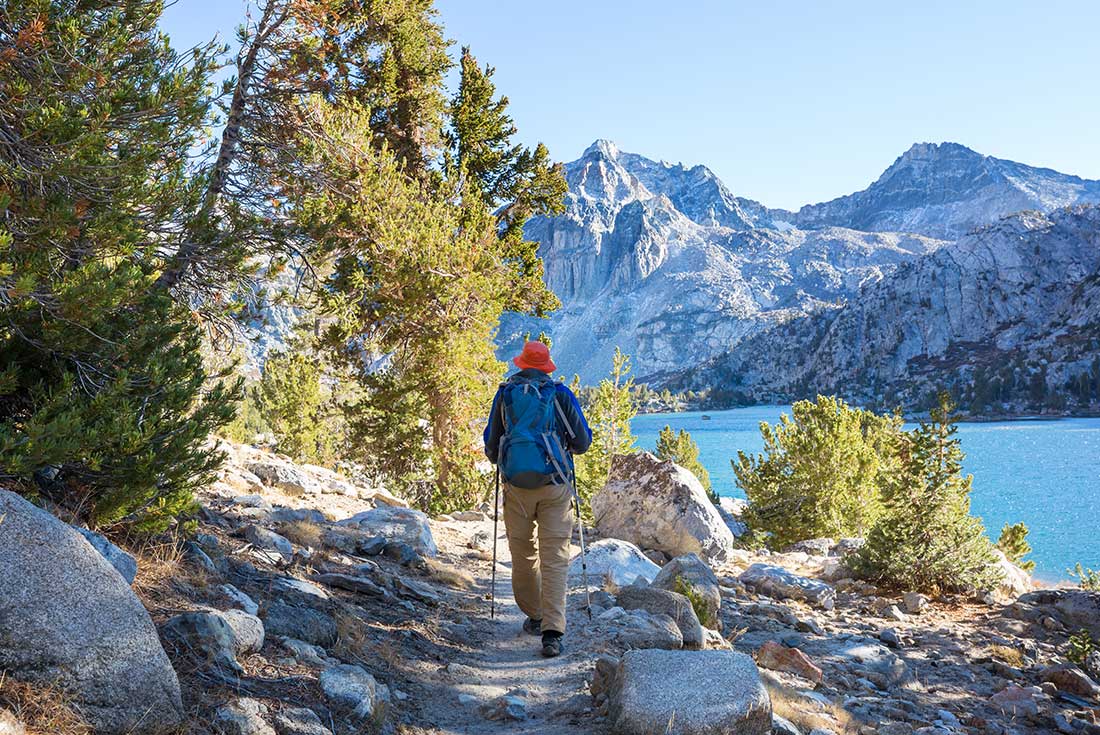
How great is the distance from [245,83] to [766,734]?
11.0 metres

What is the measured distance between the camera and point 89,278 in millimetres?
4129

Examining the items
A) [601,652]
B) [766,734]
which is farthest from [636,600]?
[766,734]

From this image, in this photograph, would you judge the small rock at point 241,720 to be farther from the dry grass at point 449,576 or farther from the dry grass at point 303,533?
the dry grass at point 449,576

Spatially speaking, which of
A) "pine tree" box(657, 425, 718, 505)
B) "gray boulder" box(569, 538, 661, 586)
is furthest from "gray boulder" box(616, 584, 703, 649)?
"pine tree" box(657, 425, 718, 505)

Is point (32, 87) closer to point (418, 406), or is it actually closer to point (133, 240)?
point (133, 240)

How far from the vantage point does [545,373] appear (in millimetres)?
6504

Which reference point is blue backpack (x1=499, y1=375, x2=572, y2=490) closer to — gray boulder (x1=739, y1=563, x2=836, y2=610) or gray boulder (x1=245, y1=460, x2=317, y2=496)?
gray boulder (x1=739, y1=563, x2=836, y2=610)

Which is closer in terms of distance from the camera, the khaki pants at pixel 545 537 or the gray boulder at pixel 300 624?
the gray boulder at pixel 300 624

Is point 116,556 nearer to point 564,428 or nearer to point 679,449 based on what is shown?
point 564,428

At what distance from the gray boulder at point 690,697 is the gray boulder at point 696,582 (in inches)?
131


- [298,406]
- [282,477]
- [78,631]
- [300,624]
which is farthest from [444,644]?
[298,406]

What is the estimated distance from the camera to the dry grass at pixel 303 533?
794cm

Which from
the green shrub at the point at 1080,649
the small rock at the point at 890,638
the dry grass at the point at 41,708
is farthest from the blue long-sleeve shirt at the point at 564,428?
the green shrub at the point at 1080,649

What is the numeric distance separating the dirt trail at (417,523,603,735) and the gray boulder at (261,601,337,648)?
2.92 feet
